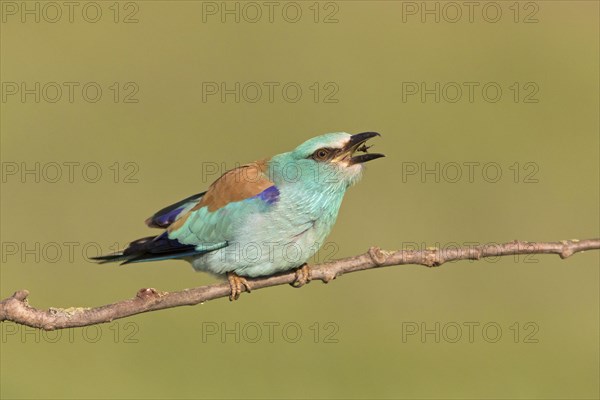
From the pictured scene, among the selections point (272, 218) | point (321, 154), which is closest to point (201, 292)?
point (272, 218)

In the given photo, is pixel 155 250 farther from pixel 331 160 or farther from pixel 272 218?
pixel 331 160

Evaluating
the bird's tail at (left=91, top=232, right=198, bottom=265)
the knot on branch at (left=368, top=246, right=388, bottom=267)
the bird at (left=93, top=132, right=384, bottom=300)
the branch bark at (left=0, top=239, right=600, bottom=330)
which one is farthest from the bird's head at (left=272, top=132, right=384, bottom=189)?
the knot on branch at (left=368, top=246, right=388, bottom=267)

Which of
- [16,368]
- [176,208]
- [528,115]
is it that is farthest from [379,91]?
[176,208]

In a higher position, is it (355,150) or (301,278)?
(355,150)

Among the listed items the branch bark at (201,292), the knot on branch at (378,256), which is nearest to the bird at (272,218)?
the branch bark at (201,292)

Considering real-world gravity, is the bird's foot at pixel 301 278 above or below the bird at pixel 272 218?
below

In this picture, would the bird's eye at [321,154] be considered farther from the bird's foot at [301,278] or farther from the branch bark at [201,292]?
the branch bark at [201,292]

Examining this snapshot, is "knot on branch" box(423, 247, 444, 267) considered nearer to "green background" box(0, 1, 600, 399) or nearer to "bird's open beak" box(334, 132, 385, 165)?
"bird's open beak" box(334, 132, 385, 165)

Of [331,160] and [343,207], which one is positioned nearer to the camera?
[331,160]

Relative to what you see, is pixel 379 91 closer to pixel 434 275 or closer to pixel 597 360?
pixel 434 275
